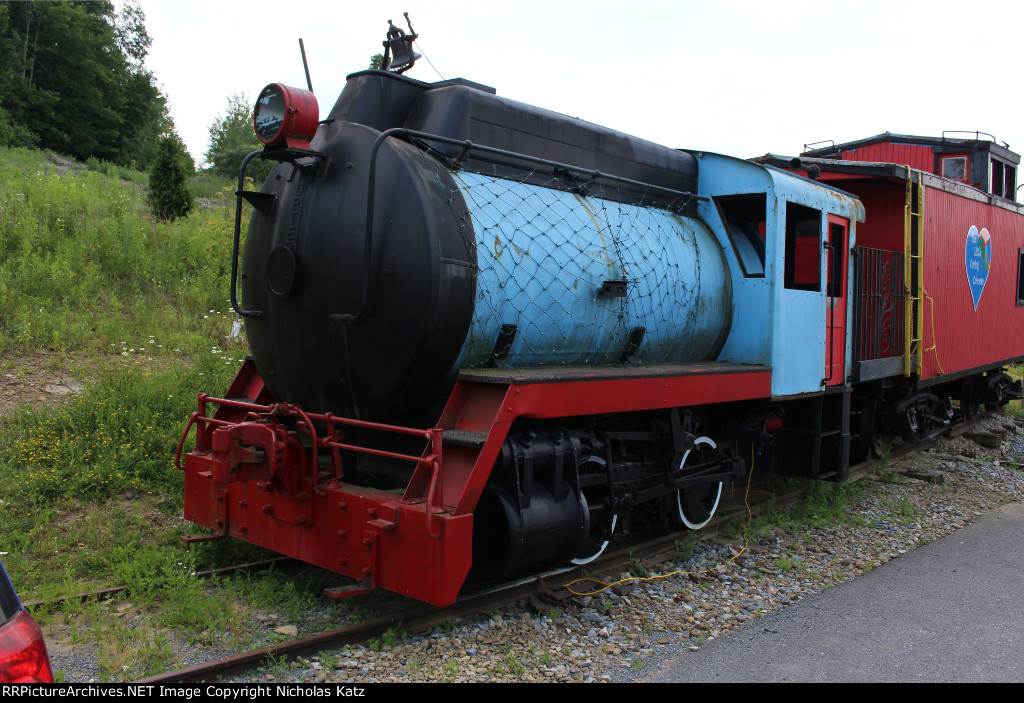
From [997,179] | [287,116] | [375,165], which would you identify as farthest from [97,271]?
[997,179]

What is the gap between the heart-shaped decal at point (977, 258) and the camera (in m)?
9.48

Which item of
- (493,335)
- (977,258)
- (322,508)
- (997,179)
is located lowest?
(322,508)

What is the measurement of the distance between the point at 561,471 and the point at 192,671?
7.01 feet

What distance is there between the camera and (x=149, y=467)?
20.8 ft

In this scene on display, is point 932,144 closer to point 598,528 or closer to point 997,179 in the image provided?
point 997,179

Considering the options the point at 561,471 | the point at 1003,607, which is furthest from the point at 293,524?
the point at 1003,607

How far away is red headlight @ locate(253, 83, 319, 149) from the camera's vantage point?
4.30 m

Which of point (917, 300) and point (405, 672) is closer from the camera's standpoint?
point (405, 672)

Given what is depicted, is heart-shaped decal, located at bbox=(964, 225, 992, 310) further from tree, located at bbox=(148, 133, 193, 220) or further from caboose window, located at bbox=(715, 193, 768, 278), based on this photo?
tree, located at bbox=(148, 133, 193, 220)

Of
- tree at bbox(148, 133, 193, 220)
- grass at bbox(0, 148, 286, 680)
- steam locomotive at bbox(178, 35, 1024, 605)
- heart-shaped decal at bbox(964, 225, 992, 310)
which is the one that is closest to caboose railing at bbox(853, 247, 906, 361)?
steam locomotive at bbox(178, 35, 1024, 605)

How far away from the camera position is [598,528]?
520 cm

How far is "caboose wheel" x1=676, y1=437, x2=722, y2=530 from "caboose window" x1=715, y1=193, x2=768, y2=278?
1514 mm

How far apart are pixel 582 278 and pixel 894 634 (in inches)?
111

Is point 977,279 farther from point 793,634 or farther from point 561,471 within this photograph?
point 561,471
